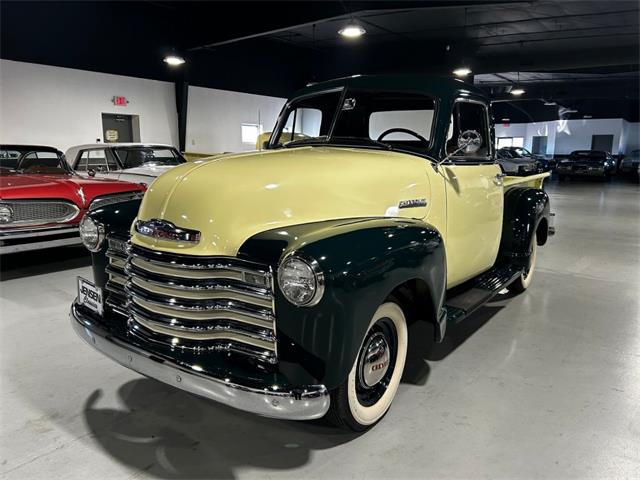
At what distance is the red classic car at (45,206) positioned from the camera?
4.75 meters

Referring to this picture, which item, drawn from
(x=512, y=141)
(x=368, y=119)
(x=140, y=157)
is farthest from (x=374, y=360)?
(x=512, y=141)

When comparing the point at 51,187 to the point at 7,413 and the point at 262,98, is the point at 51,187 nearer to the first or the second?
the point at 7,413

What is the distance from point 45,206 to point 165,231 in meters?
3.66

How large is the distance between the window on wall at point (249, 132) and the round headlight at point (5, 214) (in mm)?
11262

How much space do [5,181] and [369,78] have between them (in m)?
4.14

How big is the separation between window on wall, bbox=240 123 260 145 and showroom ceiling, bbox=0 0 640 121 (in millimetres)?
1129

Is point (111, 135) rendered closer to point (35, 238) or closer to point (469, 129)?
point (35, 238)

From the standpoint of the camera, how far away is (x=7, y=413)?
2473mm

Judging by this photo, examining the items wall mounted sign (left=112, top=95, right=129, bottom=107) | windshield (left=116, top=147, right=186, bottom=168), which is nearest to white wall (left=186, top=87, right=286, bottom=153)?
wall mounted sign (left=112, top=95, right=129, bottom=107)

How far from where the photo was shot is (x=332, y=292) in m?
1.81

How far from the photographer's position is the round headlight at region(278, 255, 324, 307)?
5.86 feet

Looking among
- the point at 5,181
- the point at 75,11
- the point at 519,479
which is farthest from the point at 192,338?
the point at 75,11

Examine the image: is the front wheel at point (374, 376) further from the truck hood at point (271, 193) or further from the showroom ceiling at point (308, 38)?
the showroom ceiling at point (308, 38)

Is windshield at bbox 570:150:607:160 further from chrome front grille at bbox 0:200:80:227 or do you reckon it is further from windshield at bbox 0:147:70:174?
chrome front grille at bbox 0:200:80:227
